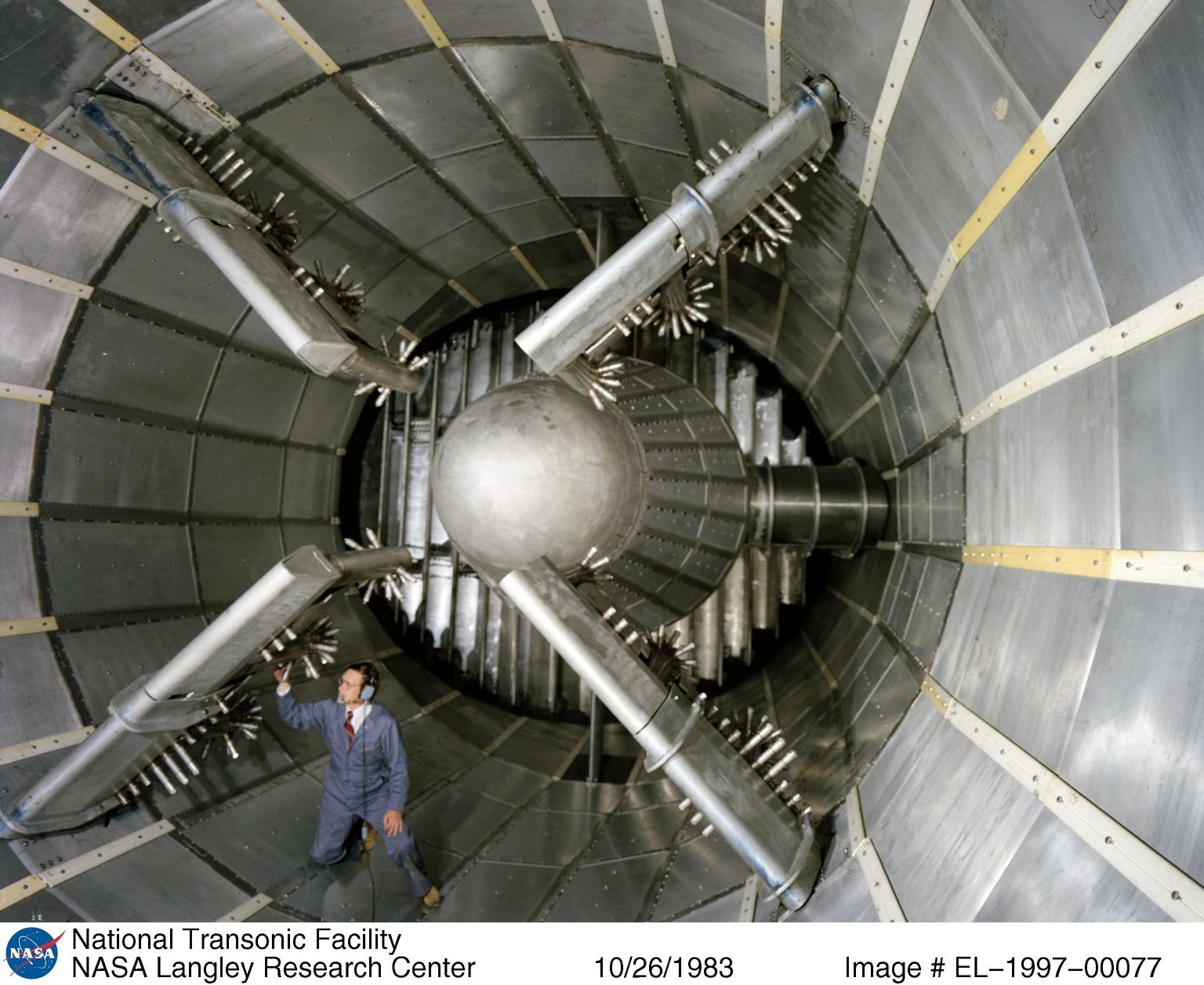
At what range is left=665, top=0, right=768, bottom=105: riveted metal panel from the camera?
3.92 metres

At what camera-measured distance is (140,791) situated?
5180 millimetres

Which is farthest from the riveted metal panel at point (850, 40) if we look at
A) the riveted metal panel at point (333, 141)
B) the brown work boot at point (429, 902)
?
the brown work boot at point (429, 902)

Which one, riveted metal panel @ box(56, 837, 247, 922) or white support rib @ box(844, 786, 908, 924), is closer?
white support rib @ box(844, 786, 908, 924)

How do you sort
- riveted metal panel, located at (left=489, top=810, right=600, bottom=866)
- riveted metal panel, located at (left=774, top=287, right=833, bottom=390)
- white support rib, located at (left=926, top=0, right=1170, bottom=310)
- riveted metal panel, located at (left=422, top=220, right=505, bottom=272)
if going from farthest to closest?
riveted metal panel, located at (left=422, top=220, right=505, bottom=272) → riveted metal panel, located at (left=774, top=287, right=833, bottom=390) → riveted metal panel, located at (left=489, top=810, right=600, bottom=866) → white support rib, located at (left=926, top=0, right=1170, bottom=310)

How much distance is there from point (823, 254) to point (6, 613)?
18.9 feet

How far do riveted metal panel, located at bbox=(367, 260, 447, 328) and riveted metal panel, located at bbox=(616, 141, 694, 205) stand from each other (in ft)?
7.45

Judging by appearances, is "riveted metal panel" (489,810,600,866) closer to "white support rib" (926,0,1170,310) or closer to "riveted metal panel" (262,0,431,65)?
"white support rib" (926,0,1170,310)

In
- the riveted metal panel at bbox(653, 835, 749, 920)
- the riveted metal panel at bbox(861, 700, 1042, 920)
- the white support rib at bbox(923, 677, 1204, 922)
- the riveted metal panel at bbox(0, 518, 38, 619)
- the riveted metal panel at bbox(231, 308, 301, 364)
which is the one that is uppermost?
the riveted metal panel at bbox(231, 308, 301, 364)

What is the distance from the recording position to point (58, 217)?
16.1 ft

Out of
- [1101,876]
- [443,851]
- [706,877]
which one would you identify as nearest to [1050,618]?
[1101,876]

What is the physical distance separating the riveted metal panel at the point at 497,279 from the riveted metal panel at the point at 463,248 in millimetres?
115

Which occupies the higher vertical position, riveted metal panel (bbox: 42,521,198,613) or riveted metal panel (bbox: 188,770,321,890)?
riveted metal panel (bbox: 42,521,198,613)

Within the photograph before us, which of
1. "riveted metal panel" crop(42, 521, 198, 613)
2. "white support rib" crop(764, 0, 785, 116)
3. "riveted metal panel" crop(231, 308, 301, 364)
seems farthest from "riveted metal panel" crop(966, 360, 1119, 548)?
"riveted metal panel" crop(42, 521, 198, 613)
